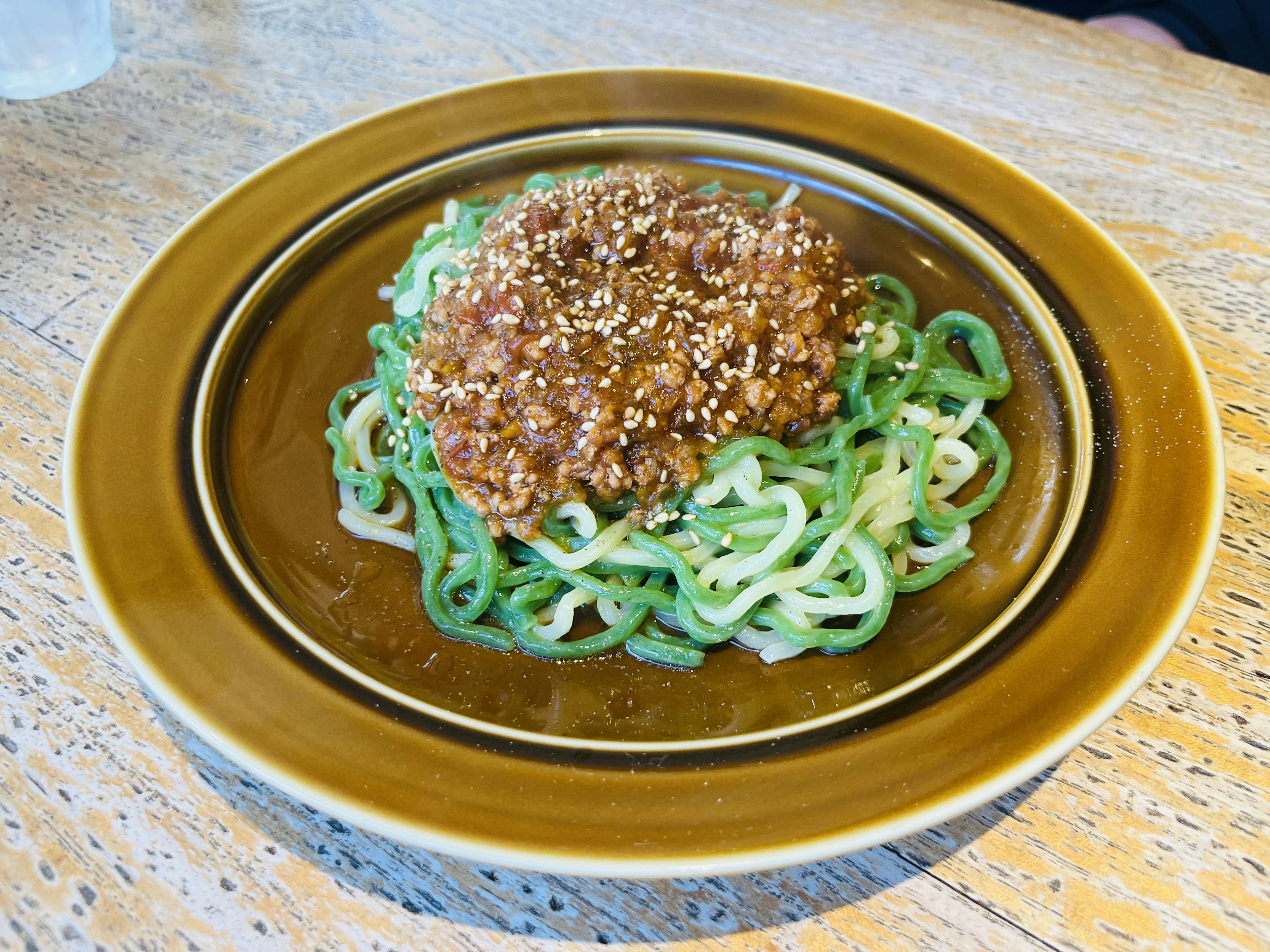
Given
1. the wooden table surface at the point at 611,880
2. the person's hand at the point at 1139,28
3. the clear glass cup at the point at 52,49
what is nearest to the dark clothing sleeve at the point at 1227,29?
the person's hand at the point at 1139,28

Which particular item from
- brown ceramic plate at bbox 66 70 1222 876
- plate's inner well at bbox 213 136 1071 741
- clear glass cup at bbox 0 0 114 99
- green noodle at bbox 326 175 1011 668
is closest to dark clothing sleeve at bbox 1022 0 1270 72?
brown ceramic plate at bbox 66 70 1222 876

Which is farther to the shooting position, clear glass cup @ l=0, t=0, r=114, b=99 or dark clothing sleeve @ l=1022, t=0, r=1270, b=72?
dark clothing sleeve @ l=1022, t=0, r=1270, b=72

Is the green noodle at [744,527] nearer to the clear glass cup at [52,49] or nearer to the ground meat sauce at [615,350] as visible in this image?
the ground meat sauce at [615,350]

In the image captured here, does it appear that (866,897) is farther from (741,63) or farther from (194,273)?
(741,63)

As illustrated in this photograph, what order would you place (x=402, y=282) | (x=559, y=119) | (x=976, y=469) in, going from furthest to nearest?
(x=559, y=119), (x=402, y=282), (x=976, y=469)

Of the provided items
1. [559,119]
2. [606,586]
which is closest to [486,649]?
[606,586]

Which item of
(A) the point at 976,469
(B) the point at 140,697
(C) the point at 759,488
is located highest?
(A) the point at 976,469

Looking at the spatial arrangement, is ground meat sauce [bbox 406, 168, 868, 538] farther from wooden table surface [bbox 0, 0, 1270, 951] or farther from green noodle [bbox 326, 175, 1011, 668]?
wooden table surface [bbox 0, 0, 1270, 951]
